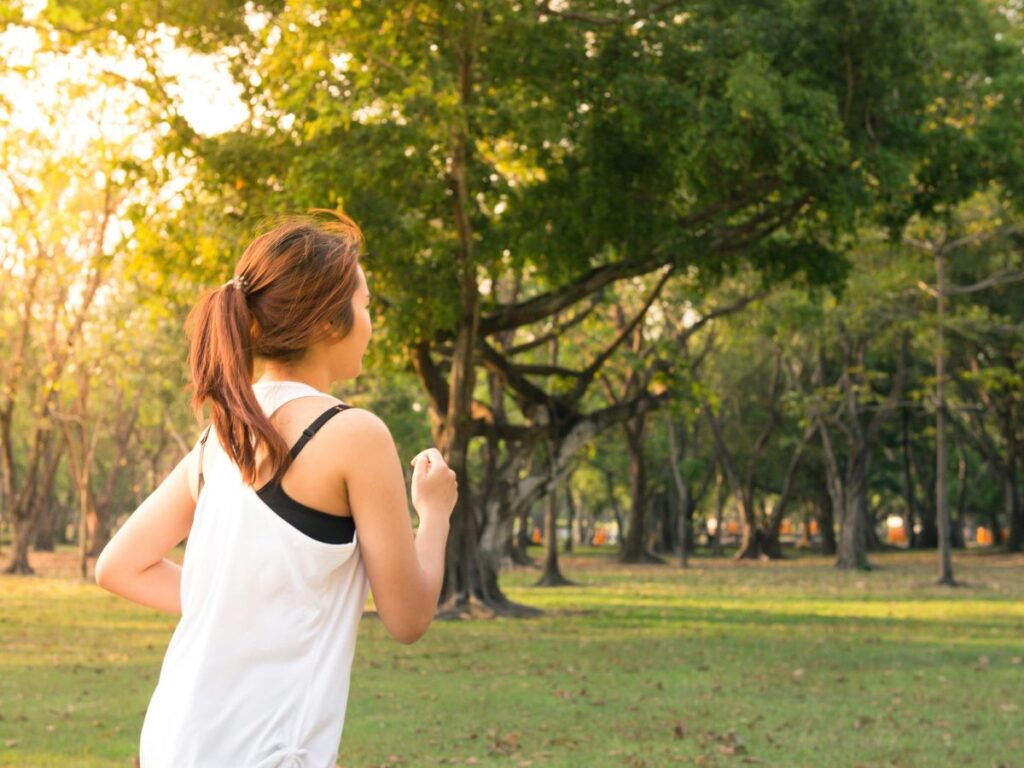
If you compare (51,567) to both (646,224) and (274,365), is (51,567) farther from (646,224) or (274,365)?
(274,365)

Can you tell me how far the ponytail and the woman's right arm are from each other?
131 mm

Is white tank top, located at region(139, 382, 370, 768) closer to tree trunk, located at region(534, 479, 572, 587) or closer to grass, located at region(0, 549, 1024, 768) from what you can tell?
grass, located at region(0, 549, 1024, 768)

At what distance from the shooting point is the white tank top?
231 centimetres

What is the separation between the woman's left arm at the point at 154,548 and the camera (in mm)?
2682

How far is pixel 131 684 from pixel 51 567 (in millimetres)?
33554

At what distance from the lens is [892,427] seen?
5856 cm

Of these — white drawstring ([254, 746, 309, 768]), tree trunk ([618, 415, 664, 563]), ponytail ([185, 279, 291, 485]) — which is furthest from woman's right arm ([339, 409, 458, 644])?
tree trunk ([618, 415, 664, 563])

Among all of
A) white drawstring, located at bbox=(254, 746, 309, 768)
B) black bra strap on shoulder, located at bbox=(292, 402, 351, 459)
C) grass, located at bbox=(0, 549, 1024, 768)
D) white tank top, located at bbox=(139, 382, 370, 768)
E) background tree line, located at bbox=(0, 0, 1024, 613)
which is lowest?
grass, located at bbox=(0, 549, 1024, 768)

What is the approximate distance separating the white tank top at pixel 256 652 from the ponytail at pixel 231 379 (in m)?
0.06

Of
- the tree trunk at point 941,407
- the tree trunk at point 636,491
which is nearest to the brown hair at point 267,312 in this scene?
the tree trunk at point 941,407

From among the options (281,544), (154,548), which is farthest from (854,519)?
(281,544)

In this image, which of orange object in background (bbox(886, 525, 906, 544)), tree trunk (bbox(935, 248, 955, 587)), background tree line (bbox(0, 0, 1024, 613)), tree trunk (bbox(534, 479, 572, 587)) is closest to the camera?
background tree line (bbox(0, 0, 1024, 613))

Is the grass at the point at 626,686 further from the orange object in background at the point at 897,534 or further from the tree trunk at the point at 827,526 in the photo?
the orange object in background at the point at 897,534

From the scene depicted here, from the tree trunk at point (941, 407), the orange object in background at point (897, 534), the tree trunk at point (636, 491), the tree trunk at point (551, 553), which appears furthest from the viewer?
the orange object in background at point (897, 534)
